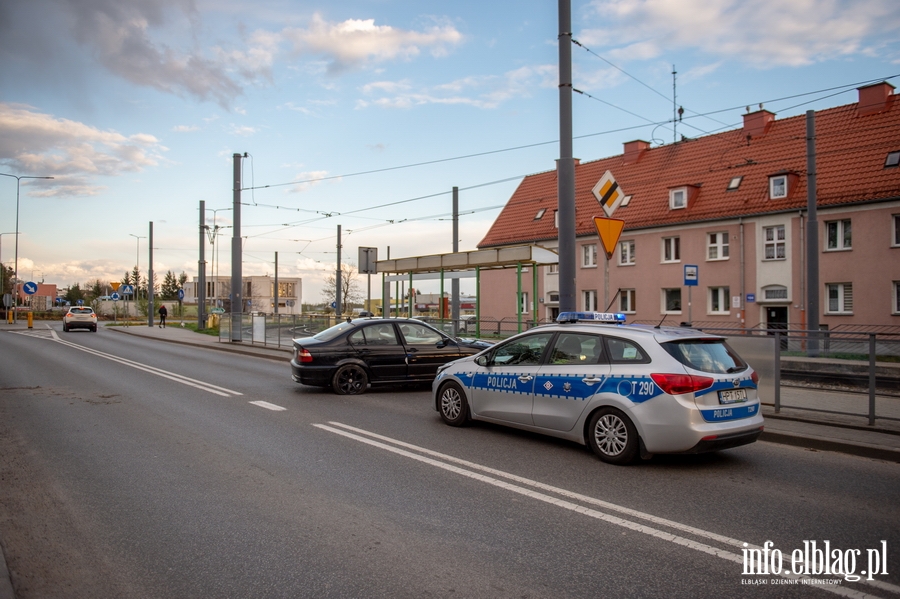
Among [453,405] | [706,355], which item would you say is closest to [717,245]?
[453,405]

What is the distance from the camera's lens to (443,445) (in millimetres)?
7805

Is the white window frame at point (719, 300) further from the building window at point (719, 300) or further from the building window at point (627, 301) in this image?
the building window at point (627, 301)

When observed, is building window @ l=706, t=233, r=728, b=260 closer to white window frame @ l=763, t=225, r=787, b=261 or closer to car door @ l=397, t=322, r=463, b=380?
white window frame @ l=763, t=225, r=787, b=261

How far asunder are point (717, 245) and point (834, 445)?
2843cm

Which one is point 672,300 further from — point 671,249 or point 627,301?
point 627,301

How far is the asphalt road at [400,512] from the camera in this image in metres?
4.02

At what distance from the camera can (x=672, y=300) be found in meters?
36.1

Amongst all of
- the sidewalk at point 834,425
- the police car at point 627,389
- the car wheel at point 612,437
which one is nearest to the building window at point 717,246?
the sidewalk at point 834,425

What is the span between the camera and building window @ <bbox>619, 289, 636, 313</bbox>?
38094 mm

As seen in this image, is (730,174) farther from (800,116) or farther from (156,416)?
(156,416)

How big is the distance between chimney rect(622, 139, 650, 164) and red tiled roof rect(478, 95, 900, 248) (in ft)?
1.00

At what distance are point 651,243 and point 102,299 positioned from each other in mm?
76622

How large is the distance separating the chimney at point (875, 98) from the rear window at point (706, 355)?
30.2 meters

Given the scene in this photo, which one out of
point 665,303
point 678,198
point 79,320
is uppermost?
point 678,198
